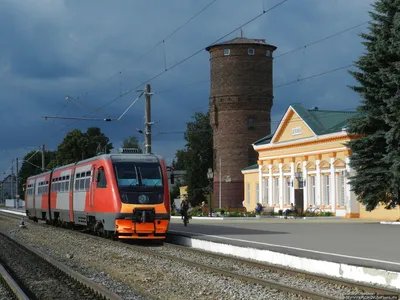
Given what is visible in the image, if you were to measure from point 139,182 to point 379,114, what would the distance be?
49.2 ft

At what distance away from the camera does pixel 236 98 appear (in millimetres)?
71875

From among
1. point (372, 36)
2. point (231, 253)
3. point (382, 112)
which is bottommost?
point (231, 253)

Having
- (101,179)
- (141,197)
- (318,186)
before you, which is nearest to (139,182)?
(141,197)

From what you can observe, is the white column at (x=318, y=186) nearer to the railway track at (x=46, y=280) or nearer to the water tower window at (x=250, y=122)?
the water tower window at (x=250, y=122)

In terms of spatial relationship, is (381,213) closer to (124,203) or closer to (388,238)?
(388,238)

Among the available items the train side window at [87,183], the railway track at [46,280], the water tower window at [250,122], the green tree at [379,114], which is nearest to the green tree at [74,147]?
the water tower window at [250,122]

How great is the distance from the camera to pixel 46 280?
14133 millimetres

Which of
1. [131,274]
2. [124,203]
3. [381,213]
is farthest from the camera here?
[381,213]

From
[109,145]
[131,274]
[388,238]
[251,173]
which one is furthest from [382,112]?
[109,145]

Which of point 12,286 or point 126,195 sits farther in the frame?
point 126,195

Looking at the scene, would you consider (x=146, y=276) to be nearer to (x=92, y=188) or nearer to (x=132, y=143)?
(x=92, y=188)

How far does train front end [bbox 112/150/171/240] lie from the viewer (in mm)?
22766

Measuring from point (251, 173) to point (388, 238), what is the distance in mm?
43903

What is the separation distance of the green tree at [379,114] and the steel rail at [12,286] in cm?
2121
